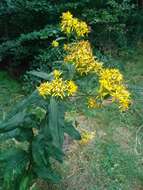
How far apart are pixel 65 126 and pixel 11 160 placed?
1.41 ft

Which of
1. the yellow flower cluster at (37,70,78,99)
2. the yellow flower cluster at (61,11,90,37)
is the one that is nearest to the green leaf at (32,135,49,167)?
the yellow flower cluster at (37,70,78,99)

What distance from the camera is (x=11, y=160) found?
122 inches

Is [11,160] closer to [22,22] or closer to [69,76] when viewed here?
[69,76]

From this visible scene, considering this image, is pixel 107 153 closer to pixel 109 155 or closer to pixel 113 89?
pixel 109 155

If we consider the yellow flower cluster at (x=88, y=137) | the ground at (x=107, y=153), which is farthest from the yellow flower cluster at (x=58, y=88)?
the yellow flower cluster at (x=88, y=137)

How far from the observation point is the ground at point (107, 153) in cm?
362

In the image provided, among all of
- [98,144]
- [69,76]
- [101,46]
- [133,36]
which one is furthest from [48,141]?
[133,36]

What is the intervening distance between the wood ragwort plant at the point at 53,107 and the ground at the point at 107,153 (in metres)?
0.39

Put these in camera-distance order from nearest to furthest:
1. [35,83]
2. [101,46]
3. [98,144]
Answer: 1. [98,144]
2. [35,83]
3. [101,46]

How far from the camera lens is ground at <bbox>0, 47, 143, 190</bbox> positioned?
3.62 meters

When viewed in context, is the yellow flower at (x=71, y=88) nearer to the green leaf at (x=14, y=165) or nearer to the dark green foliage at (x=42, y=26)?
the green leaf at (x=14, y=165)

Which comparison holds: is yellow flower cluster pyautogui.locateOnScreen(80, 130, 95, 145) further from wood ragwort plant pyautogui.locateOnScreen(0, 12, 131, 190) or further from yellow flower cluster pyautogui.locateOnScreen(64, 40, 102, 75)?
yellow flower cluster pyautogui.locateOnScreen(64, 40, 102, 75)

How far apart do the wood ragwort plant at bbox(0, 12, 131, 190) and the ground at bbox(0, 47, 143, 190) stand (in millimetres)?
394

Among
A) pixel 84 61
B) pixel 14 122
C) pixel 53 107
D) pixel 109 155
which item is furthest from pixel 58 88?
pixel 109 155
